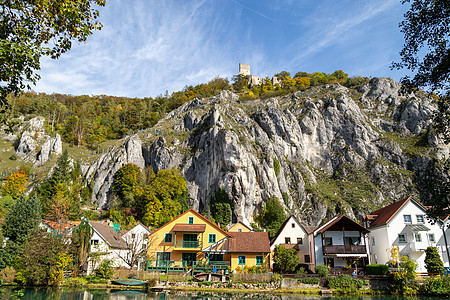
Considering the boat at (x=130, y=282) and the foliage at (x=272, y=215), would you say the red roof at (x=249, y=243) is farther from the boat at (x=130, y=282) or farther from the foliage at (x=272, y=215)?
the foliage at (x=272, y=215)

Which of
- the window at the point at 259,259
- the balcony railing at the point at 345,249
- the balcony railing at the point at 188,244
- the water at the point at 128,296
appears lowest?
the water at the point at 128,296

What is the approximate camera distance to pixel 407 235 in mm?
36062

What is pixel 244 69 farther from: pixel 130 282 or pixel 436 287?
pixel 436 287

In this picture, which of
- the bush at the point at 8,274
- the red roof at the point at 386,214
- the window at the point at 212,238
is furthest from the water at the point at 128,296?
the red roof at the point at 386,214

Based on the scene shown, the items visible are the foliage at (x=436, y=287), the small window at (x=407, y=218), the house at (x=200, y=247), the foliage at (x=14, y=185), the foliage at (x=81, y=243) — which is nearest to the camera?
the foliage at (x=436, y=287)

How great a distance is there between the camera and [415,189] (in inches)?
2854

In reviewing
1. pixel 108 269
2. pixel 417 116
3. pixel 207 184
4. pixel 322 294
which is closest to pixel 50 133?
pixel 207 184

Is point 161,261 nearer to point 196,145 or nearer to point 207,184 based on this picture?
point 207,184

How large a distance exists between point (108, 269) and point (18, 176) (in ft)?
156

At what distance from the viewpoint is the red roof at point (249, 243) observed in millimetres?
34950

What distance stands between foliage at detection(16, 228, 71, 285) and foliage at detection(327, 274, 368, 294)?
86.6 feet

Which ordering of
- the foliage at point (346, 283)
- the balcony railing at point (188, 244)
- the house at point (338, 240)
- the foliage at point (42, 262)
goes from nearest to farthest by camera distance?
the foliage at point (42, 262), the foliage at point (346, 283), the house at point (338, 240), the balcony railing at point (188, 244)

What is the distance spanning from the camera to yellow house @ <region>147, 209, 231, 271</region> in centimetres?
3756

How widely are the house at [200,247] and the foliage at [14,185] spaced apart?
128 ft
